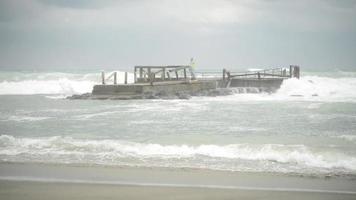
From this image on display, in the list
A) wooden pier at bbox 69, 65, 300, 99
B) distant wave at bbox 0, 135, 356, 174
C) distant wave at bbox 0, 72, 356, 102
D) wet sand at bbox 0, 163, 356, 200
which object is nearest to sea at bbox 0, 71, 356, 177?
distant wave at bbox 0, 135, 356, 174

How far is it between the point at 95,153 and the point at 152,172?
188cm

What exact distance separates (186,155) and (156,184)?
2.07m

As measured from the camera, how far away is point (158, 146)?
8664 millimetres

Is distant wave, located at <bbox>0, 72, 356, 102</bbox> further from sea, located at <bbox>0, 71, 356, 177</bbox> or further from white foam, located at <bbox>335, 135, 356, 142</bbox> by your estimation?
white foam, located at <bbox>335, 135, 356, 142</bbox>

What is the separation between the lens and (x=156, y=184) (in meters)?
5.86

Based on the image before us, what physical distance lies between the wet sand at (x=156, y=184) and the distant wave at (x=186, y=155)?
52cm

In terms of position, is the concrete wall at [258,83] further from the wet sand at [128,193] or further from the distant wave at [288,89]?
the wet sand at [128,193]

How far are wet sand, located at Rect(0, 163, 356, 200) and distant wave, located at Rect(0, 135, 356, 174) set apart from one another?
0.52 metres

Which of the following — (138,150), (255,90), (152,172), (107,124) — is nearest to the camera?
(152,172)

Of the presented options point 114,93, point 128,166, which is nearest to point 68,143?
point 128,166

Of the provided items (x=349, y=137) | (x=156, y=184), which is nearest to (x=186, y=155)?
(x=156, y=184)

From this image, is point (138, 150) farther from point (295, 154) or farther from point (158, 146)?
point (295, 154)

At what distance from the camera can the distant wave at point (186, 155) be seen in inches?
277

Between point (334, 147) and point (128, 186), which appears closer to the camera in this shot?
point (128, 186)
